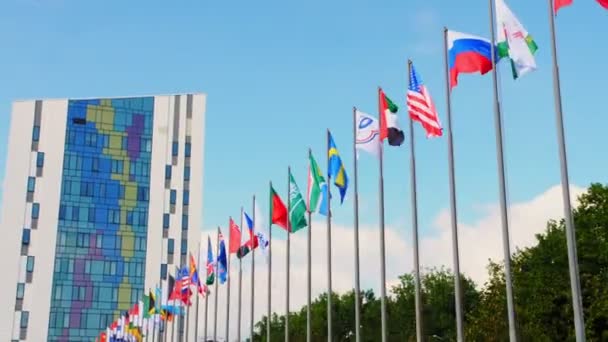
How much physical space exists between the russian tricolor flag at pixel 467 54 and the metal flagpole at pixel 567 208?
3.06 metres

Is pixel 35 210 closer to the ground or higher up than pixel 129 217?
higher up

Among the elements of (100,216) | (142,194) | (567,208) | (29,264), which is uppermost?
(142,194)

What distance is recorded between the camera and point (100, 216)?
357 feet

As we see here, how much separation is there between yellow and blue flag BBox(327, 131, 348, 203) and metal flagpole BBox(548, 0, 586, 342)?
11.9 meters

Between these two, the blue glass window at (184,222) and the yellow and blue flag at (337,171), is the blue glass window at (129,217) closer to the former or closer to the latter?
the blue glass window at (184,222)

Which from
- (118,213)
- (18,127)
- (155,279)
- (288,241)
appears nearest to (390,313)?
(155,279)

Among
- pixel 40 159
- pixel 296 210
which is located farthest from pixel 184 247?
pixel 296 210

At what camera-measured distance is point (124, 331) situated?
8069 cm

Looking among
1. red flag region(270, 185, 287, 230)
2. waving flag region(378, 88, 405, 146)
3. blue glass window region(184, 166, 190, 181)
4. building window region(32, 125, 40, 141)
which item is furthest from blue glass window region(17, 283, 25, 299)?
waving flag region(378, 88, 405, 146)

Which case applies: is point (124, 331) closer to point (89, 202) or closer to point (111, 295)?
point (111, 295)

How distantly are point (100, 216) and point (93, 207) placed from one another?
4.89 feet

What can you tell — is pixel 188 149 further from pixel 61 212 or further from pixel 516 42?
pixel 516 42

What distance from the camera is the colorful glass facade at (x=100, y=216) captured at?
341ft

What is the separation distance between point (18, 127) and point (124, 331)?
41.0 metres
